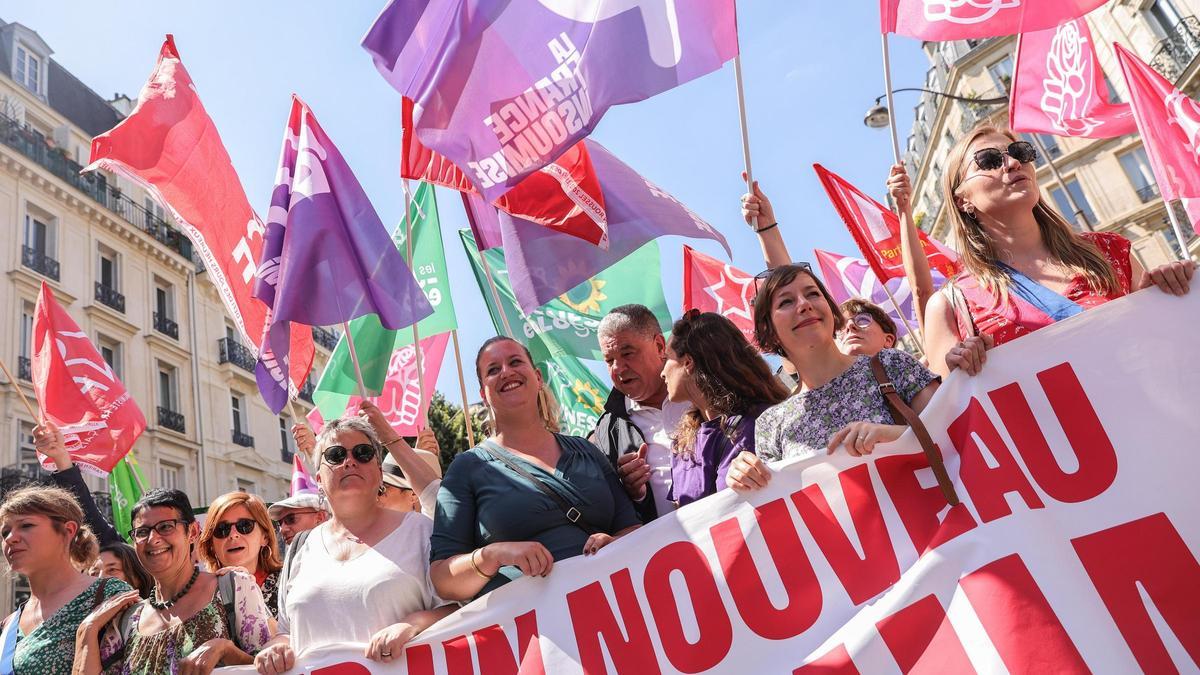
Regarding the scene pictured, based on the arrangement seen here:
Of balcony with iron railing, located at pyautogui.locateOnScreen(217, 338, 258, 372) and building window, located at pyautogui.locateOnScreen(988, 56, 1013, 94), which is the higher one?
building window, located at pyautogui.locateOnScreen(988, 56, 1013, 94)

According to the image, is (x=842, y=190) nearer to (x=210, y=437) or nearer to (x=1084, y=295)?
(x=1084, y=295)

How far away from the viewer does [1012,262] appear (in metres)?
2.93

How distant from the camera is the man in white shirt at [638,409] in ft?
11.2

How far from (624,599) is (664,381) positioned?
1.30 metres

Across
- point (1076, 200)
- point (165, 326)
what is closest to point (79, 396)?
point (165, 326)

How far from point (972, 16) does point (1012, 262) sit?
114 cm

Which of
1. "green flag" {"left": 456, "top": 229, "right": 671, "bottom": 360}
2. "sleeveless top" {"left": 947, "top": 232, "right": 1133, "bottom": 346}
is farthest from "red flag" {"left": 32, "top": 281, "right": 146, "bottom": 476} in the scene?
"sleeveless top" {"left": 947, "top": 232, "right": 1133, "bottom": 346}

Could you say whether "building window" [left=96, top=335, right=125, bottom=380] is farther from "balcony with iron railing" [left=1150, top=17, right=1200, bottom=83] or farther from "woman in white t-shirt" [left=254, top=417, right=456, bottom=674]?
"balcony with iron railing" [left=1150, top=17, right=1200, bottom=83]

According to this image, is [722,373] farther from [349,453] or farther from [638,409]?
[349,453]

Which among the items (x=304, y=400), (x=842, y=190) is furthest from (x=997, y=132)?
(x=304, y=400)

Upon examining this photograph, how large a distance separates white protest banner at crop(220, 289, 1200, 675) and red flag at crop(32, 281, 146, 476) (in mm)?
5818

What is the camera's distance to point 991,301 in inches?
113

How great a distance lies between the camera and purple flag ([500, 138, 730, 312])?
16.1 feet

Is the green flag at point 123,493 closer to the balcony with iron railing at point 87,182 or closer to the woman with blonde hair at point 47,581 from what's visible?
the woman with blonde hair at point 47,581
